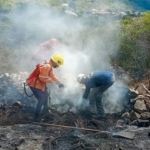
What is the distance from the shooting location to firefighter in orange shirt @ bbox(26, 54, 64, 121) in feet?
24.2

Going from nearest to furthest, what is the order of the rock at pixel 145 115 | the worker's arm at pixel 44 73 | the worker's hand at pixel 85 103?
the worker's arm at pixel 44 73, the rock at pixel 145 115, the worker's hand at pixel 85 103

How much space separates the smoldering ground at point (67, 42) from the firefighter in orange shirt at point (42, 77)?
1192 millimetres

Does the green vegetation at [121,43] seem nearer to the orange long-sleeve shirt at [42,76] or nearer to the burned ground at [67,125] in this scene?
the burned ground at [67,125]

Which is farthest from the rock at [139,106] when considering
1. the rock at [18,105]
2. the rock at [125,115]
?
the rock at [18,105]

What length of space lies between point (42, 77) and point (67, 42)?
5640 mm

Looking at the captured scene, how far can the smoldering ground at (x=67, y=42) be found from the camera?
29.6ft

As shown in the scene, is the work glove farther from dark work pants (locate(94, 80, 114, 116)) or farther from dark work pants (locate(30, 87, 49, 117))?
dark work pants (locate(30, 87, 49, 117))

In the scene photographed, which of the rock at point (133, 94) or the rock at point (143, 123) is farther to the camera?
the rock at point (133, 94)

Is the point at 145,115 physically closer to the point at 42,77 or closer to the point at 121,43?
the point at 42,77

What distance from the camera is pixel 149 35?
12.1m

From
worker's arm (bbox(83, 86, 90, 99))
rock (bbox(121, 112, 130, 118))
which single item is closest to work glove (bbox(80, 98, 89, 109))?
worker's arm (bbox(83, 86, 90, 99))

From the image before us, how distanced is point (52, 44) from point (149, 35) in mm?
4559

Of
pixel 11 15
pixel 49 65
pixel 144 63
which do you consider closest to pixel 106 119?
pixel 49 65

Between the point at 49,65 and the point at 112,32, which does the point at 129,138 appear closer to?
the point at 49,65
